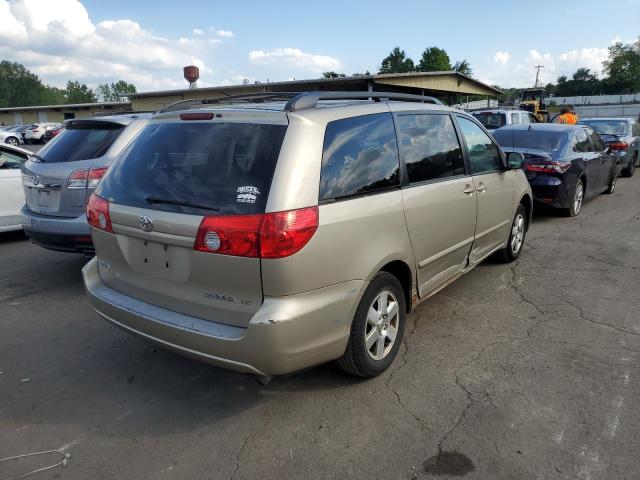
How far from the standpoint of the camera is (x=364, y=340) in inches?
119

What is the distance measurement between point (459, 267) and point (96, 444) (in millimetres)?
3049

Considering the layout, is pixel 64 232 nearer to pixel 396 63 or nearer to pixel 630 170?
pixel 630 170

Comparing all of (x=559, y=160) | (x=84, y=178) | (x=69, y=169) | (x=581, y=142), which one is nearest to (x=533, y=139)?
(x=559, y=160)

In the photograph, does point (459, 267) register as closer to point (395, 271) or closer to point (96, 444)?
point (395, 271)

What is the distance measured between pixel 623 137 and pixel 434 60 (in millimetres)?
87769

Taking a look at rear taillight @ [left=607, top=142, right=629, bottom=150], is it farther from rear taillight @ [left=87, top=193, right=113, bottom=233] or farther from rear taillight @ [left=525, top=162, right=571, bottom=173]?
rear taillight @ [left=87, top=193, right=113, bottom=233]

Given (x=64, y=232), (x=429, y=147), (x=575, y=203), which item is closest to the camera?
(x=429, y=147)

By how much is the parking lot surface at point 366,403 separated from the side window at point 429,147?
4.28 feet

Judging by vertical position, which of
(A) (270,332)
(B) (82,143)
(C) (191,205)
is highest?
(B) (82,143)

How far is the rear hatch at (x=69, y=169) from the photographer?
4.88 m

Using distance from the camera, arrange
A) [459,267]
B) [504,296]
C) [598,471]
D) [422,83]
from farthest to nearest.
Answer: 1. [422,83]
2. [504,296]
3. [459,267]
4. [598,471]

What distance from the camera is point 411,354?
12.0 feet

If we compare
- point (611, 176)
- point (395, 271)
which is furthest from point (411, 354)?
point (611, 176)

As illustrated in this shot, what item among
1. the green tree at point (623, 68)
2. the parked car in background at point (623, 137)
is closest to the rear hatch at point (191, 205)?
the parked car in background at point (623, 137)
